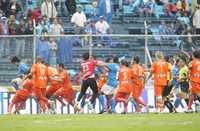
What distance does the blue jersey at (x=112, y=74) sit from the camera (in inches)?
1112

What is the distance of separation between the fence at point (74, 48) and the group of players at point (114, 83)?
1.73 feet

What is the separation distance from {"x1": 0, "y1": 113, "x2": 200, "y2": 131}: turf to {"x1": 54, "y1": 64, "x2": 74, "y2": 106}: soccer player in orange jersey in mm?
3914

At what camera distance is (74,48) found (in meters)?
29.6

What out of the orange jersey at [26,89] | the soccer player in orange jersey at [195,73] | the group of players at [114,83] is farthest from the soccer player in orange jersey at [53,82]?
the soccer player in orange jersey at [195,73]

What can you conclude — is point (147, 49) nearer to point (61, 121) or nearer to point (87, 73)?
point (87, 73)

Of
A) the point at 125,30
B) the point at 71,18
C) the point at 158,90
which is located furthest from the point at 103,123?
the point at 125,30

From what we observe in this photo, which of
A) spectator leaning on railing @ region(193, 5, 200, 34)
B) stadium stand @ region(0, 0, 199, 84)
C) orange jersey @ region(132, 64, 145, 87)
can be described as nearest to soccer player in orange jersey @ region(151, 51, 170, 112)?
orange jersey @ region(132, 64, 145, 87)

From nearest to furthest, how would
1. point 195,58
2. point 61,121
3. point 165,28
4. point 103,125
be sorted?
1. point 103,125
2. point 61,121
3. point 195,58
4. point 165,28

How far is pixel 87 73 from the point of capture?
26.9 meters

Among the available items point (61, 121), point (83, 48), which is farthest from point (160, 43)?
point (61, 121)

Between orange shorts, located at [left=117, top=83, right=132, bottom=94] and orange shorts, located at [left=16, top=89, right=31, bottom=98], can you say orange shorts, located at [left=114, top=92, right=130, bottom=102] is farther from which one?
orange shorts, located at [left=16, top=89, right=31, bottom=98]

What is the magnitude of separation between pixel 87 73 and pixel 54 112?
2.05 meters

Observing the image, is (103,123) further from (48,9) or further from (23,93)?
(48,9)

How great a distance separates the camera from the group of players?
26.9 meters
